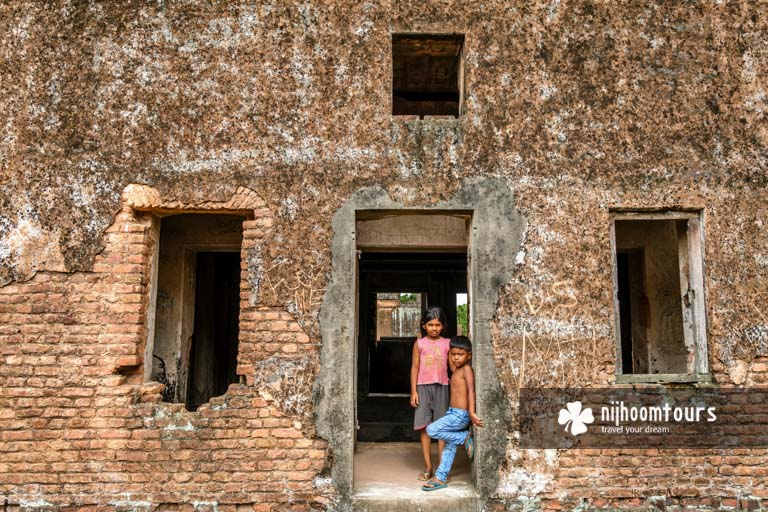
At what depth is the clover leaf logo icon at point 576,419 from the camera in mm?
4414

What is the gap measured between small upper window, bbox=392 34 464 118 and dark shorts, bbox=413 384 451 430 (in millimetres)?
2449

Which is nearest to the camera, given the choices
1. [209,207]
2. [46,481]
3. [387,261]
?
[46,481]

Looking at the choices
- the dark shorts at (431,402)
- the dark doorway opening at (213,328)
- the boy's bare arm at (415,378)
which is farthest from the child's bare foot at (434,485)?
the dark doorway opening at (213,328)

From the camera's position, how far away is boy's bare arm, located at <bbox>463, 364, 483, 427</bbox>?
4.42 metres

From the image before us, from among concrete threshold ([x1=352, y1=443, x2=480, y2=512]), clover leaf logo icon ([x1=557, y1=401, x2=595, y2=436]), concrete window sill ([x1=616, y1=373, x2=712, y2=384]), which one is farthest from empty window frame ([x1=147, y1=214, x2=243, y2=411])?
concrete window sill ([x1=616, y1=373, x2=712, y2=384])

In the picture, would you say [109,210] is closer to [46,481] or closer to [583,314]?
[46,481]

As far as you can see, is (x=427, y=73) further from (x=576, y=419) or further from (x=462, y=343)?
(x=576, y=419)

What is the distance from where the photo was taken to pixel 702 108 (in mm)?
4738

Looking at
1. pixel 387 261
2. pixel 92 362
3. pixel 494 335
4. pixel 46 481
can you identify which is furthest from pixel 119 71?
pixel 387 261

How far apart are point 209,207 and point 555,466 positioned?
3466mm

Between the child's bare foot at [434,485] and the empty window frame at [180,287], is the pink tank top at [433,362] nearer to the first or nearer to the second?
the child's bare foot at [434,485]

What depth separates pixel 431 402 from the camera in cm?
493

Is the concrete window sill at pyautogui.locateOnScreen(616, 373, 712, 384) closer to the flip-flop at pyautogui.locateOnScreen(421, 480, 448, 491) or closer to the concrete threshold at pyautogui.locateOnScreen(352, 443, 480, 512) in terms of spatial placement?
the concrete threshold at pyautogui.locateOnScreen(352, 443, 480, 512)

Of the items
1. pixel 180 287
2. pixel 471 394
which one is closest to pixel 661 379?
pixel 471 394
